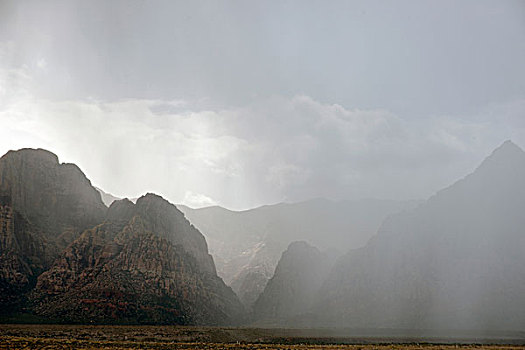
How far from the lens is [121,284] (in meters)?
167

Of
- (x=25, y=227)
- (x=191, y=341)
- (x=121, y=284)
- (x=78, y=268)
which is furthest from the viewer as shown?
(x=25, y=227)

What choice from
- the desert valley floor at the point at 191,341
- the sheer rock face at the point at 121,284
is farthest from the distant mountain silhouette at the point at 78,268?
the desert valley floor at the point at 191,341

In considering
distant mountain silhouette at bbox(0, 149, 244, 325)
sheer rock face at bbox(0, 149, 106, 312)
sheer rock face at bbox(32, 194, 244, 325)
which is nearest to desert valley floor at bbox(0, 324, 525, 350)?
sheer rock face at bbox(32, 194, 244, 325)

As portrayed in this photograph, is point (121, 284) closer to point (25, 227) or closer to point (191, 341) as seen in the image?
point (25, 227)

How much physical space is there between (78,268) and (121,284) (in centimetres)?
1863

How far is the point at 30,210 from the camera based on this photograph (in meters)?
189

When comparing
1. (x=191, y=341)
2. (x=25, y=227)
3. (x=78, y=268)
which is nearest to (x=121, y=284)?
(x=78, y=268)

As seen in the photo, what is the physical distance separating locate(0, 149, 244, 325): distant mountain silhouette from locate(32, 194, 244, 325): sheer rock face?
0.33m

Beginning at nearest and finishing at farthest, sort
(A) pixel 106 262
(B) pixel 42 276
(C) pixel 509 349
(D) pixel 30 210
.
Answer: (C) pixel 509 349 → (B) pixel 42 276 → (A) pixel 106 262 → (D) pixel 30 210

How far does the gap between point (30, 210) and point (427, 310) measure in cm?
17978

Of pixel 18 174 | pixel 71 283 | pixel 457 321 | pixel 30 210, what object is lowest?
pixel 457 321

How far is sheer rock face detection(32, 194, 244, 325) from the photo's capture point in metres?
152

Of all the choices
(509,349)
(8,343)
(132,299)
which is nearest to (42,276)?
(132,299)

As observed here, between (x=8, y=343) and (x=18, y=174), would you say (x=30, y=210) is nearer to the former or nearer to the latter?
(x=18, y=174)
